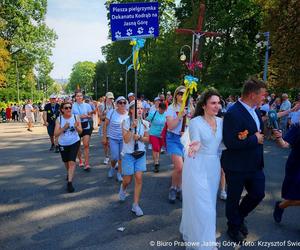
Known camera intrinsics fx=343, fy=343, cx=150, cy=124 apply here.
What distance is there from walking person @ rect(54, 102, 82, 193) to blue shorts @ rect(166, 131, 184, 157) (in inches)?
76.9

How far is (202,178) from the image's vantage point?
3855 millimetres

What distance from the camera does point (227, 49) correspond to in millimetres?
32812

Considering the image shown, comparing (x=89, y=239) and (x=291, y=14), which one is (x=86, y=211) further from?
(x=291, y=14)

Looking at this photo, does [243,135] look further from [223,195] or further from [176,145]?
[223,195]

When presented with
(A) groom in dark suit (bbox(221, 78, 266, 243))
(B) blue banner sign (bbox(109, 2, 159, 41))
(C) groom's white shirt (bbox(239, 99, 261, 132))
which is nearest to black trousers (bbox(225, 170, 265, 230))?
(A) groom in dark suit (bbox(221, 78, 266, 243))

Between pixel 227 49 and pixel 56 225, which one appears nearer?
pixel 56 225

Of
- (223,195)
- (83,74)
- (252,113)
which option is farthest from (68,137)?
(83,74)

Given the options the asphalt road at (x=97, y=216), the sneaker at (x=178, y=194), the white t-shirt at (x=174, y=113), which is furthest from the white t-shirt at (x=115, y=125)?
the sneaker at (x=178, y=194)

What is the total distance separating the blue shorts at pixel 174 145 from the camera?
5953mm

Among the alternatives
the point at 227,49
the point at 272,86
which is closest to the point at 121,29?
the point at 272,86

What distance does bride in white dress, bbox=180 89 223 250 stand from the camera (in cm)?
376

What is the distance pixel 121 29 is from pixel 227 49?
2875 centimetres

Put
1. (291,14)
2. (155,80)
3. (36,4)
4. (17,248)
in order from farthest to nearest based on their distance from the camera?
(36,4), (155,80), (291,14), (17,248)

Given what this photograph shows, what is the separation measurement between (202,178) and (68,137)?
3.62 m
